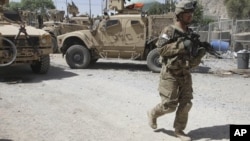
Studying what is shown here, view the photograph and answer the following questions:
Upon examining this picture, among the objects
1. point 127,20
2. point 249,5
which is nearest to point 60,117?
point 127,20

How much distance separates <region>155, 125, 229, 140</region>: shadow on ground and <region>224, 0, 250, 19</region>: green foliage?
3722cm

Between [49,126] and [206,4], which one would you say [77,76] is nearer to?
[49,126]

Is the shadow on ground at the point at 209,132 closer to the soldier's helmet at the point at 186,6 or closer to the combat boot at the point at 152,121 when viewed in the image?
the combat boot at the point at 152,121

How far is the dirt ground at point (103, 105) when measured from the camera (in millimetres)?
A: 5223

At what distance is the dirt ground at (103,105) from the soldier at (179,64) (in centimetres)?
41

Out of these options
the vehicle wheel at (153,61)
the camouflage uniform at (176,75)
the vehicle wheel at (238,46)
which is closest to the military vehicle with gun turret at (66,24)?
the vehicle wheel at (153,61)

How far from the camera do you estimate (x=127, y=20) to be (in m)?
11.8

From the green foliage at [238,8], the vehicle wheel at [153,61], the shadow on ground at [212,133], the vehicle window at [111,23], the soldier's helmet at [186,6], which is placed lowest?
the shadow on ground at [212,133]

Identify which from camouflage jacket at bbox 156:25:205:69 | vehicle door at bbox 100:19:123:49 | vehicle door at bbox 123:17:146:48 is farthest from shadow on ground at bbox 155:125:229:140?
vehicle door at bbox 100:19:123:49

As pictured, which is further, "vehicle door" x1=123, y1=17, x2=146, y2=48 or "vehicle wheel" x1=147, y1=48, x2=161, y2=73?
"vehicle door" x1=123, y1=17, x2=146, y2=48

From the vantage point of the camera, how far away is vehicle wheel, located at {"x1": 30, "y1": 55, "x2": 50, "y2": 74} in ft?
34.4

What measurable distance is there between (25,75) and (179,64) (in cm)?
668

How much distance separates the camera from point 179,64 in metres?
4.76

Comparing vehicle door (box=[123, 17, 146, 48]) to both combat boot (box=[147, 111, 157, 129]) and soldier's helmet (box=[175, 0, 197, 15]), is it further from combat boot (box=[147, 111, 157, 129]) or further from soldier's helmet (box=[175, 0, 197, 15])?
soldier's helmet (box=[175, 0, 197, 15])
